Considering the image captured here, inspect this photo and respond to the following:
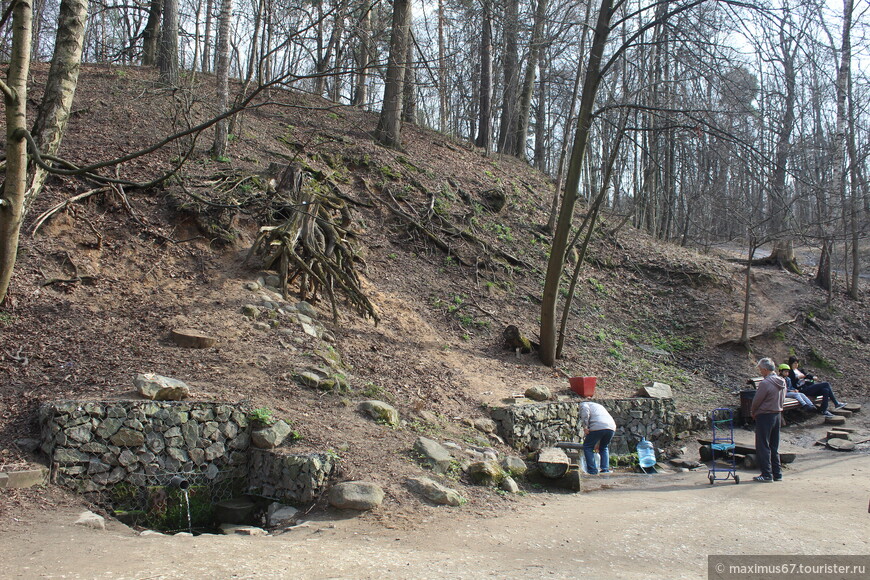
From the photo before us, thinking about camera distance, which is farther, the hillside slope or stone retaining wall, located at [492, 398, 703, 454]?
stone retaining wall, located at [492, 398, 703, 454]

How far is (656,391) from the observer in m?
10.8

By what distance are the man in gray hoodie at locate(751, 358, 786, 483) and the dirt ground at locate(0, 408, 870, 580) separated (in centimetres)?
69

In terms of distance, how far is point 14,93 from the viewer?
19.1 feet

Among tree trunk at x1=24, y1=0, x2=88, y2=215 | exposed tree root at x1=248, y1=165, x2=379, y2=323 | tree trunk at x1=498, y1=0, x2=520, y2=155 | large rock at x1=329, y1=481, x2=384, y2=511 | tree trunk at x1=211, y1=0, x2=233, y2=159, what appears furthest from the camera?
tree trunk at x1=498, y1=0, x2=520, y2=155

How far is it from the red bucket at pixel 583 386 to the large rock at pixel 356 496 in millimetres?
5134

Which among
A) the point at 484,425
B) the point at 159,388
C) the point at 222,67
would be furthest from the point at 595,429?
the point at 222,67

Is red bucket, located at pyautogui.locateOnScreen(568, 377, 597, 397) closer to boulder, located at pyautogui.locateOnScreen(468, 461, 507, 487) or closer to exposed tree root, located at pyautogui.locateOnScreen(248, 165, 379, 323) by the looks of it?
exposed tree root, located at pyautogui.locateOnScreen(248, 165, 379, 323)

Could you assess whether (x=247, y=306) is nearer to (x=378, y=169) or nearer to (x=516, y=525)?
(x=516, y=525)

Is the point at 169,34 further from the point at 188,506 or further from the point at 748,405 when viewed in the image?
the point at 748,405

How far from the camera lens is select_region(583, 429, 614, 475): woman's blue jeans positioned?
8383 mm

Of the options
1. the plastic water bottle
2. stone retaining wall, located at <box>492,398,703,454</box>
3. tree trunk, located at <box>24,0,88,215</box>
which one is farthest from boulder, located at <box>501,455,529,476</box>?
tree trunk, located at <box>24,0,88,215</box>

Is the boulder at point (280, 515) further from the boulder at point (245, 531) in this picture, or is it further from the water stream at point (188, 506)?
the water stream at point (188, 506)

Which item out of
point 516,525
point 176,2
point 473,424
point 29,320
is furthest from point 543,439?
point 176,2

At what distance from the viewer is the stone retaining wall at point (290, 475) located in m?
5.99
